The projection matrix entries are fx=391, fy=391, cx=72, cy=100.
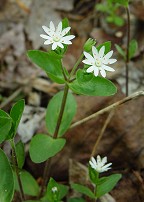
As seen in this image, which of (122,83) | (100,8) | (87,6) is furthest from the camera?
(87,6)

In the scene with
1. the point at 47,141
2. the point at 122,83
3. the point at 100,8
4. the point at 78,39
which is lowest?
the point at 47,141

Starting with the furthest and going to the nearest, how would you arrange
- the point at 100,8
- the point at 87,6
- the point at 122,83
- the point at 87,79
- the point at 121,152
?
the point at 87,6
the point at 100,8
the point at 122,83
the point at 121,152
the point at 87,79

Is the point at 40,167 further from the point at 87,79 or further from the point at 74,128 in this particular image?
the point at 87,79

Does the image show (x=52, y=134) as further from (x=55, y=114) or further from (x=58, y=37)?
(x=58, y=37)

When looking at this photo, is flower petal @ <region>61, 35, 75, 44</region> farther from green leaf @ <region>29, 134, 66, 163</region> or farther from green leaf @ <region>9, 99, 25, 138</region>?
green leaf @ <region>29, 134, 66, 163</region>

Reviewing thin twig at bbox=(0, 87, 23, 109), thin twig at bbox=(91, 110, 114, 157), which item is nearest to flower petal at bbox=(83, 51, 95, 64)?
thin twig at bbox=(91, 110, 114, 157)

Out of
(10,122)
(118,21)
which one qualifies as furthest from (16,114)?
(118,21)

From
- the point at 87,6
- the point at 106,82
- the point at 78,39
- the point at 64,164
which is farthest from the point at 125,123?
the point at 87,6
